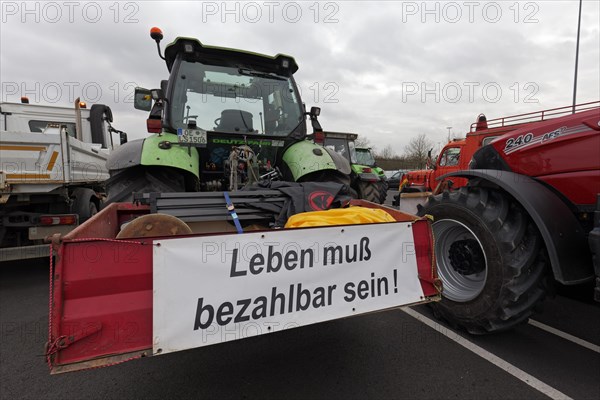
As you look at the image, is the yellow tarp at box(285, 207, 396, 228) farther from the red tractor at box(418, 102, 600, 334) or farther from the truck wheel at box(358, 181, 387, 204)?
the truck wheel at box(358, 181, 387, 204)

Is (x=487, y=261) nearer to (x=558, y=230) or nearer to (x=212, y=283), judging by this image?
(x=558, y=230)

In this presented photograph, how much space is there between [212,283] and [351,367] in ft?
4.68

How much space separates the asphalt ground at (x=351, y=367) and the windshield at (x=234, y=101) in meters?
2.19

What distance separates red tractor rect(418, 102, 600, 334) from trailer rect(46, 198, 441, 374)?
755 millimetres

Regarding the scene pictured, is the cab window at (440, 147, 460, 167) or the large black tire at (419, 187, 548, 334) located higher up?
the cab window at (440, 147, 460, 167)

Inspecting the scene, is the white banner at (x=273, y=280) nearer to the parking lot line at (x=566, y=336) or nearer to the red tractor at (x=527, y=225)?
the red tractor at (x=527, y=225)

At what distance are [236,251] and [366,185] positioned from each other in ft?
13.7

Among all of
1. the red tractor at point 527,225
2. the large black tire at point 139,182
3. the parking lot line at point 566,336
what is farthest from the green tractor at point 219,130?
the parking lot line at point 566,336

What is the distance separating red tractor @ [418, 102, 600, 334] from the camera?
2277mm

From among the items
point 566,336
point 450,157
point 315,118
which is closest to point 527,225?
point 566,336

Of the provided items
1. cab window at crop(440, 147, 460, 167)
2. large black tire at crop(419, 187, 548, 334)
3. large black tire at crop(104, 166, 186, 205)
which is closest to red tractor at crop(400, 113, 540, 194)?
cab window at crop(440, 147, 460, 167)

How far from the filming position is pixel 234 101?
11.4ft

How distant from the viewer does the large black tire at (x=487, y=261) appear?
236 centimetres

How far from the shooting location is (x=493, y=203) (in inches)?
104
